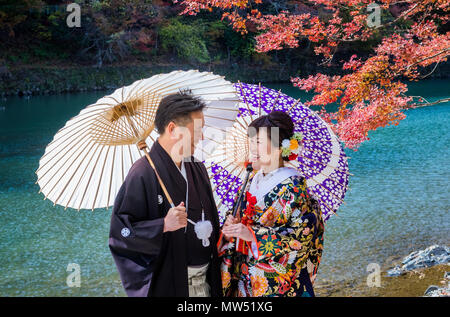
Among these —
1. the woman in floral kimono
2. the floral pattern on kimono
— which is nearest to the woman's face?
the woman in floral kimono

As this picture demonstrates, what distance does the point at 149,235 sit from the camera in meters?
1.64

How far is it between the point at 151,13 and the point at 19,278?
18.9 metres

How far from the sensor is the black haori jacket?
1.65 meters

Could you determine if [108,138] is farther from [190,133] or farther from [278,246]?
[278,246]

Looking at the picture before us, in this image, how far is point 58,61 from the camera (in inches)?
834

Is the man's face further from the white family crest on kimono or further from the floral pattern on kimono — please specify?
the floral pattern on kimono

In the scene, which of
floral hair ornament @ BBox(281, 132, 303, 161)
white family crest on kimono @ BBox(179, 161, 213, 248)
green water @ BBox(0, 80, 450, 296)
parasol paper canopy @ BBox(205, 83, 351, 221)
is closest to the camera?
white family crest on kimono @ BBox(179, 161, 213, 248)

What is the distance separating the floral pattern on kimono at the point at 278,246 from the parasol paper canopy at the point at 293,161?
530mm

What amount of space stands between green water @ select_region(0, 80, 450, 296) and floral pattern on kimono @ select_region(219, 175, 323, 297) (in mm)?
2845

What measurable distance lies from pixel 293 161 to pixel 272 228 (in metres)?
0.75

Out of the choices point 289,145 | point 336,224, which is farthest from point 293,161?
point 336,224

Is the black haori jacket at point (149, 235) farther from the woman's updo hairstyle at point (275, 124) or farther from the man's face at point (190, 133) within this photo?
the woman's updo hairstyle at point (275, 124)
